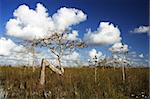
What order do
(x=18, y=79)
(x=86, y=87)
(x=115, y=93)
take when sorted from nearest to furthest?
(x=115, y=93) < (x=86, y=87) < (x=18, y=79)

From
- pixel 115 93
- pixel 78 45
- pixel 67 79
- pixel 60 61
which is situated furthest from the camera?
pixel 78 45

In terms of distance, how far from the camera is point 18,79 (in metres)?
11.4

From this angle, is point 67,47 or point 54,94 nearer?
point 54,94

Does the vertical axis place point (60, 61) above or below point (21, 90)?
above

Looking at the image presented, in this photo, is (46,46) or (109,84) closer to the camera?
(109,84)

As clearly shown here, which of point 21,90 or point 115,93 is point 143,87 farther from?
point 21,90

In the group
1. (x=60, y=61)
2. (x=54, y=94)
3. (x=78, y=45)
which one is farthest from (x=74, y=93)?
(x=78, y=45)

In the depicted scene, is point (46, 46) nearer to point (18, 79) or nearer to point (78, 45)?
point (78, 45)

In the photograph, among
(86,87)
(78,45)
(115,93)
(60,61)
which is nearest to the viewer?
(115,93)

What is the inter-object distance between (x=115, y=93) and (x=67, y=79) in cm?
232

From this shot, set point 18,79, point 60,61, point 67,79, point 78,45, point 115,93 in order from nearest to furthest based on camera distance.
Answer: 1. point 115,93
2. point 67,79
3. point 18,79
4. point 60,61
5. point 78,45

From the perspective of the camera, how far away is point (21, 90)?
946 centimetres

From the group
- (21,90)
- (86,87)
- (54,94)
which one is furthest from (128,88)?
(21,90)

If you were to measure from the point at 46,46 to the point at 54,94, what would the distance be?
8.14m
